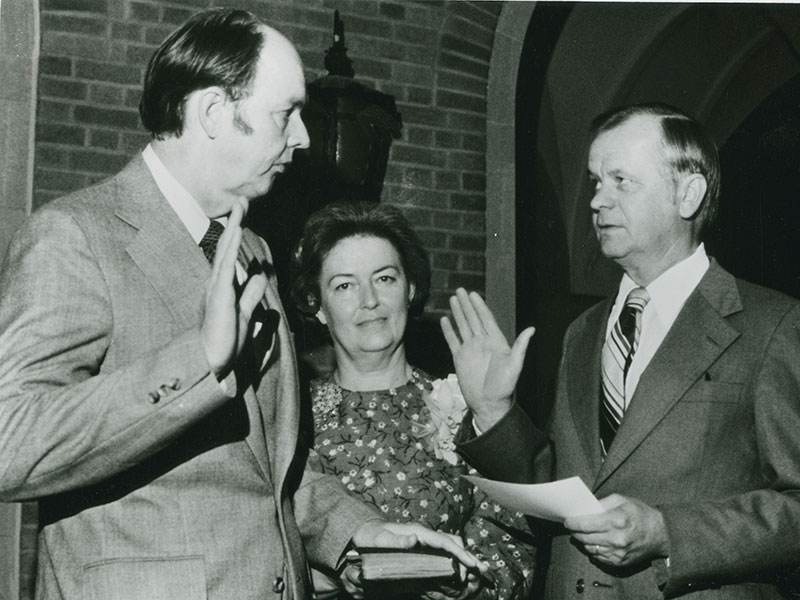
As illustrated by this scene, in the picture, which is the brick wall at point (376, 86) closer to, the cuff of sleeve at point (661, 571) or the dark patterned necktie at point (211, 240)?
the dark patterned necktie at point (211, 240)

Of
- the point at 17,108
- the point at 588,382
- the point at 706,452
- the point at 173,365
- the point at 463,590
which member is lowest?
the point at 463,590

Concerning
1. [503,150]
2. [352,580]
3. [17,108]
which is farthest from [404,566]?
[503,150]

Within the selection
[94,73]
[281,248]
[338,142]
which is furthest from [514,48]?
[94,73]

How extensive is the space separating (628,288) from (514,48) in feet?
8.32

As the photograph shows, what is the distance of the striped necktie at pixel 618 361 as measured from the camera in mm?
2704

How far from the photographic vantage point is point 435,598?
2.59 meters

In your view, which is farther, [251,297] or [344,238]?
[344,238]

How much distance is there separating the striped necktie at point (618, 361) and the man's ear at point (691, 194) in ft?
0.87

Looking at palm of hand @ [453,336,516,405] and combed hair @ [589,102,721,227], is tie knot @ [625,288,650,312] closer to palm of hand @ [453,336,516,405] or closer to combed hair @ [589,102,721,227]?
combed hair @ [589,102,721,227]

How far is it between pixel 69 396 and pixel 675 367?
Result: 62.7 inches

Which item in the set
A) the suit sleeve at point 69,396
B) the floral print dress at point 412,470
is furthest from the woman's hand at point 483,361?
the suit sleeve at point 69,396

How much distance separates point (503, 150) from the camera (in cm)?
501

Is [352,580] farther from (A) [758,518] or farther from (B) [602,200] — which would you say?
(B) [602,200]

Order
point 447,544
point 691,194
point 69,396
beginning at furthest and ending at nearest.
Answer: point 691,194 → point 447,544 → point 69,396
